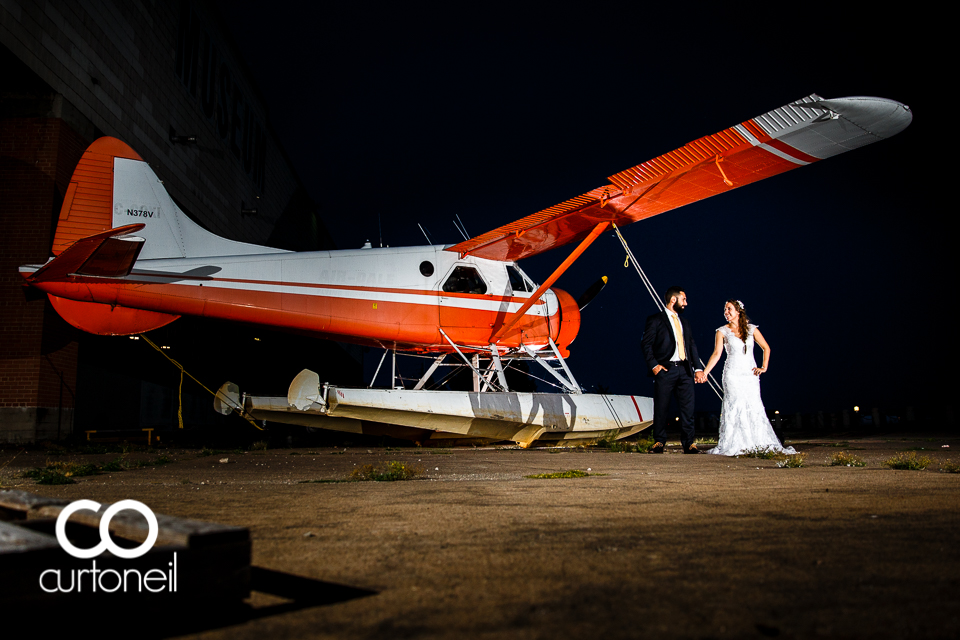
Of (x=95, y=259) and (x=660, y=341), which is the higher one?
(x=95, y=259)

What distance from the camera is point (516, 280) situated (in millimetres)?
10750

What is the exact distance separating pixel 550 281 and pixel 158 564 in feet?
29.4

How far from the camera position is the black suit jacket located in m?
7.63

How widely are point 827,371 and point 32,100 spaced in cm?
7708

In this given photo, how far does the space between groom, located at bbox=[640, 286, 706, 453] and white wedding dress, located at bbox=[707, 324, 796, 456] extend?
557 mm

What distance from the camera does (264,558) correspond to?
192 centimetres

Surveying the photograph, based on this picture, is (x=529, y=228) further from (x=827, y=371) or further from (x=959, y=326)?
(x=827, y=371)

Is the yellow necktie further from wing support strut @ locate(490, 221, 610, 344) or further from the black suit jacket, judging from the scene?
wing support strut @ locate(490, 221, 610, 344)

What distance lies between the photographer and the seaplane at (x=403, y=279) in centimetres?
759

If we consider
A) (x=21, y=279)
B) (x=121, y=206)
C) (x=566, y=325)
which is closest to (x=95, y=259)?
(x=121, y=206)

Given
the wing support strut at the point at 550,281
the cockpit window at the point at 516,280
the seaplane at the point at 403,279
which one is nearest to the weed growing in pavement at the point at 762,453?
the seaplane at the point at 403,279

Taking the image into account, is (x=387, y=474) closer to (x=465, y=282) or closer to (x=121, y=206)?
(x=465, y=282)

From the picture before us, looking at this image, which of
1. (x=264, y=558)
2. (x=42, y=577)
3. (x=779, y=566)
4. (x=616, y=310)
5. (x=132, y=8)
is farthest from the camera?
(x=616, y=310)

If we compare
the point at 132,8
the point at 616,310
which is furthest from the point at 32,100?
the point at 616,310
